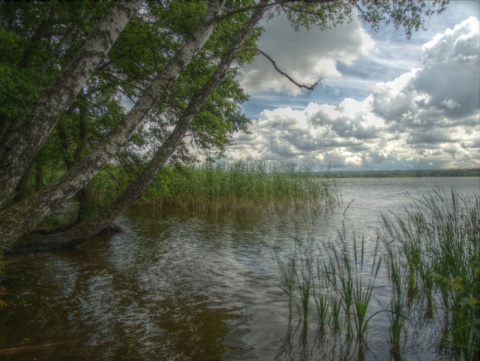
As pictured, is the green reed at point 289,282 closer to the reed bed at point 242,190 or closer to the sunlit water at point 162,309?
the sunlit water at point 162,309

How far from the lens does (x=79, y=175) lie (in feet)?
13.9

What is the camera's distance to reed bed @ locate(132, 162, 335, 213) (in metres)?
17.2

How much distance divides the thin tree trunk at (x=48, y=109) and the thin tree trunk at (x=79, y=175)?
0.25 m

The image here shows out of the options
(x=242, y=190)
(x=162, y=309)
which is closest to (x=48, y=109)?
(x=162, y=309)

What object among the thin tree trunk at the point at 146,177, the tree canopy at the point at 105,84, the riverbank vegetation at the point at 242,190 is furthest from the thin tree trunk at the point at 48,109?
the riverbank vegetation at the point at 242,190

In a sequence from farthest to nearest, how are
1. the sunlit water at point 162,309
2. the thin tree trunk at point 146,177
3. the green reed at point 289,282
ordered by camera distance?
1. the thin tree trunk at point 146,177
2. the green reed at point 289,282
3. the sunlit water at point 162,309

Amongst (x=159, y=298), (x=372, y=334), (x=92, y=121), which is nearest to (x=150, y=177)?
(x=159, y=298)

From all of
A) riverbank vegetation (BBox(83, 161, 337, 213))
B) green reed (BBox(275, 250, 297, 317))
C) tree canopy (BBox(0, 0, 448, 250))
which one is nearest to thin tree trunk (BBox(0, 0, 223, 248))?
tree canopy (BBox(0, 0, 448, 250))

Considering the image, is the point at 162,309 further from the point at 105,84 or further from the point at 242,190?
the point at 242,190

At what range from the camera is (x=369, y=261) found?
7.48m

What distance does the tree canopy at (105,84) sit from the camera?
399cm

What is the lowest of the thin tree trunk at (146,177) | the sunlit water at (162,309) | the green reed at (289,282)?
the sunlit water at (162,309)

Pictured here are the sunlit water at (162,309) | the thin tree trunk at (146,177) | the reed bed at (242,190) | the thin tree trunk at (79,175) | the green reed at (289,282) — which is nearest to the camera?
the sunlit water at (162,309)

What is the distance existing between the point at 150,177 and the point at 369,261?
16.5 ft
